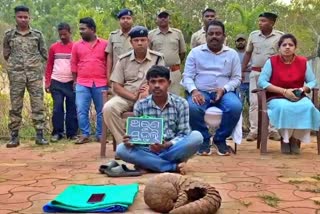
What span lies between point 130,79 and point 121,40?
3.31ft

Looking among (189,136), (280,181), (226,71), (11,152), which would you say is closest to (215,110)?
(226,71)

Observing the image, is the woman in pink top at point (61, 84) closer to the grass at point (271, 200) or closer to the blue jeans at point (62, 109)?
the blue jeans at point (62, 109)

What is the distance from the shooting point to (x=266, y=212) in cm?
290

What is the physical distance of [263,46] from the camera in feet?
20.4

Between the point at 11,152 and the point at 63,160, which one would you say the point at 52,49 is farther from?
the point at 63,160

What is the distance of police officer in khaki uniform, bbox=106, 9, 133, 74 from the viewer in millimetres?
5918

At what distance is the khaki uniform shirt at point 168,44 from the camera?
6.14 metres

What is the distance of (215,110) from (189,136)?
1083 mm

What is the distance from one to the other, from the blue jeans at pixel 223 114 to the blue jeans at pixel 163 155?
3.22ft

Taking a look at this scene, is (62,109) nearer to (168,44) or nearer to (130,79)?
(168,44)

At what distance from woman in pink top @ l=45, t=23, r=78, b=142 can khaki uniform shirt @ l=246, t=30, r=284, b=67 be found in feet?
7.82

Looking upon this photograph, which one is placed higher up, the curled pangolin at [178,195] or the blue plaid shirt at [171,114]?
the blue plaid shirt at [171,114]

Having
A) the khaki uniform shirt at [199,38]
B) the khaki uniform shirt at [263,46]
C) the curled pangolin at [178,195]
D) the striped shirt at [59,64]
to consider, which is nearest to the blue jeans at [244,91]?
the khaki uniform shirt at [263,46]

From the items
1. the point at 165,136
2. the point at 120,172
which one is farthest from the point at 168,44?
the point at 120,172
